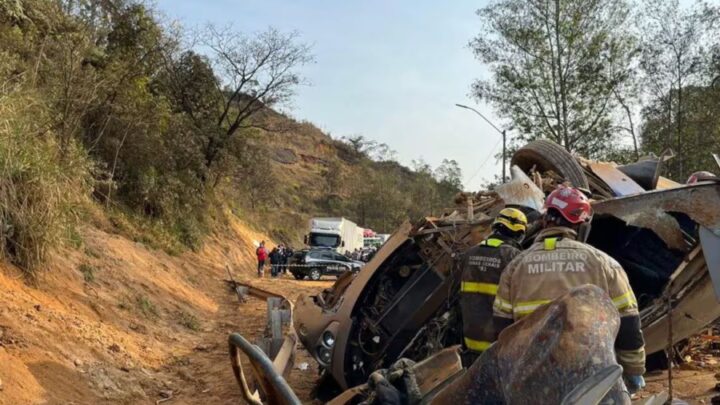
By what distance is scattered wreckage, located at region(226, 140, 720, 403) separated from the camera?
4.47 m

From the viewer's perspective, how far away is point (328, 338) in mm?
5723

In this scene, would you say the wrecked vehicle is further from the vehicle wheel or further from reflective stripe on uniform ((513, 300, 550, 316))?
reflective stripe on uniform ((513, 300, 550, 316))

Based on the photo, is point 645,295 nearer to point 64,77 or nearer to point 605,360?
point 605,360

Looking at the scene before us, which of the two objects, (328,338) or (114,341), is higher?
(328,338)

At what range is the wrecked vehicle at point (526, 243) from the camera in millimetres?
4473

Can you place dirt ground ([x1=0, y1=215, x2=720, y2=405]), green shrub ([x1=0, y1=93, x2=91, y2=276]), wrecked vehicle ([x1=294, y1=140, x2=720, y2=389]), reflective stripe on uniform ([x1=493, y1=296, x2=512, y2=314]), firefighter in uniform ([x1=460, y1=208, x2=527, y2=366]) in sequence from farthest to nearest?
green shrub ([x1=0, y1=93, x2=91, y2=276]), dirt ground ([x1=0, y1=215, x2=720, y2=405]), wrecked vehicle ([x1=294, y1=140, x2=720, y2=389]), firefighter in uniform ([x1=460, y1=208, x2=527, y2=366]), reflective stripe on uniform ([x1=493, y1=296, x2=512, y2=314])

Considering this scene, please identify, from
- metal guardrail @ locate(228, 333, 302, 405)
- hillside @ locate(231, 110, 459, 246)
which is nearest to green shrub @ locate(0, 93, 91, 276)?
metal guardrail @ locate(228, 333, 302, 405)

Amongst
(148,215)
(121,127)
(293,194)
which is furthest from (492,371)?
(293,194)

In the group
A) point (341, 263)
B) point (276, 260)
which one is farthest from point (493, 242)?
point (276, 260)

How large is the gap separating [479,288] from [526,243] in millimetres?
898

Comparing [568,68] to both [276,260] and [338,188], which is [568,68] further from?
[338,188]

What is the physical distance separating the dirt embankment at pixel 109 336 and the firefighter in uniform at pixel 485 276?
298 cm

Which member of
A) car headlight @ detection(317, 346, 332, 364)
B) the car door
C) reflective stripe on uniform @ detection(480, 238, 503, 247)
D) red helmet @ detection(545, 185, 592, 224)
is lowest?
the car door

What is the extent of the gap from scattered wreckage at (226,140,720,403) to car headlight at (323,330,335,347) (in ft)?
0.05
